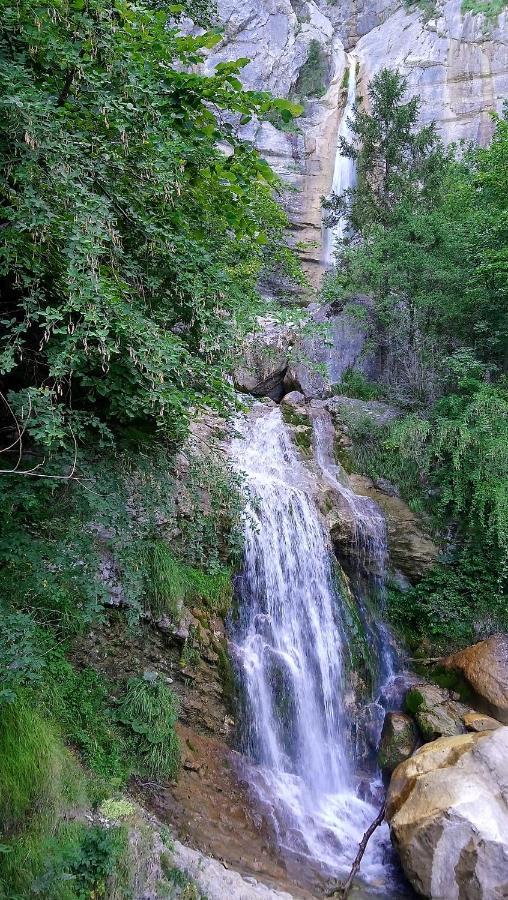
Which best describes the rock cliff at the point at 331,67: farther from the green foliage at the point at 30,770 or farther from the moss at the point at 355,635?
the green foliage at the point at 30,770

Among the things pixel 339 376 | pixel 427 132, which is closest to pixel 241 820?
pixel 339 376

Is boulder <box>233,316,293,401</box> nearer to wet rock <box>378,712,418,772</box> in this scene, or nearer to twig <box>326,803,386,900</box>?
wet rock <box>378,712,418,772</box>

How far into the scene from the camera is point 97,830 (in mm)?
3504

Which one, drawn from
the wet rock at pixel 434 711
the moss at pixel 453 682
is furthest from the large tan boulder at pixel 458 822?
the moss at pixel 453 682

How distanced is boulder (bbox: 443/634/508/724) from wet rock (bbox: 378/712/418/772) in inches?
42.0

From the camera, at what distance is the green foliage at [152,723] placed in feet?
15.9

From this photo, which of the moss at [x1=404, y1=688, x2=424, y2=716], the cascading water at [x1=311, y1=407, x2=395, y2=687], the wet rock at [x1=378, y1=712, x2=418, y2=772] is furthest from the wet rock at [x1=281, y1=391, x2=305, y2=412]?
the wet rock at [x1=378, y1=712, x2=418, y2=772]

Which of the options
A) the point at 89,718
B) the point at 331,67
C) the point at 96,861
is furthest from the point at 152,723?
the point at 331,67

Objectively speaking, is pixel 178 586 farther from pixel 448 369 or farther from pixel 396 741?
pixel 448 369

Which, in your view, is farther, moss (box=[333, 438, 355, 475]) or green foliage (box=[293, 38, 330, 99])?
green foliage (box=[293, 38, 330, 99])

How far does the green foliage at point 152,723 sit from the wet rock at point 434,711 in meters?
3.34

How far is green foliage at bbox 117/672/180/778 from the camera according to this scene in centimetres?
485

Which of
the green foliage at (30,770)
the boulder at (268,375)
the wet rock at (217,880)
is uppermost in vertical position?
the boulder at (268,375)

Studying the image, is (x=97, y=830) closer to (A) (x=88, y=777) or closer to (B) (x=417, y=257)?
(A) (x=88, y=777)
